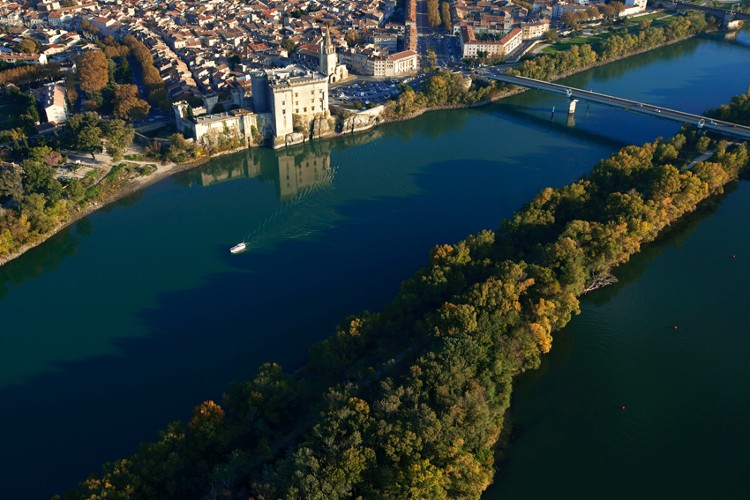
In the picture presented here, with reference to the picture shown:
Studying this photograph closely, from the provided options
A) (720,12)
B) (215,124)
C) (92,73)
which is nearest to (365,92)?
(215,124)

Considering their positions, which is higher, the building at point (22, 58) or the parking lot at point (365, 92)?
the building at point (22, 58)

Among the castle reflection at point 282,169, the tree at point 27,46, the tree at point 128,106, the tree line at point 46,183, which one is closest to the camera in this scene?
the tree line at point 46,183

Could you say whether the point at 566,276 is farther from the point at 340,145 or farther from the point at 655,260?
the point at 340,145

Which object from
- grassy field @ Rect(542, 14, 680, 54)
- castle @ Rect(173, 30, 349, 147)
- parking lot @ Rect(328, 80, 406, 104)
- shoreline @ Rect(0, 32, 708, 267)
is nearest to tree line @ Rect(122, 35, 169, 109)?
castle @ Rect(173, 30, 349, 147)

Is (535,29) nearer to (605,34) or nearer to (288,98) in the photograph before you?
(605,34)

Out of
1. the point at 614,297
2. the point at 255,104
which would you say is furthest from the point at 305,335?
the point at 255,104

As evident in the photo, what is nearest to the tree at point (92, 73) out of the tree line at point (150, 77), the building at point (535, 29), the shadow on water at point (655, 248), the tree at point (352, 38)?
the tree line at point (150, 77)

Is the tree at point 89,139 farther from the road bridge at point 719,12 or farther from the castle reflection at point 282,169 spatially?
the road bridge at point 719,12
